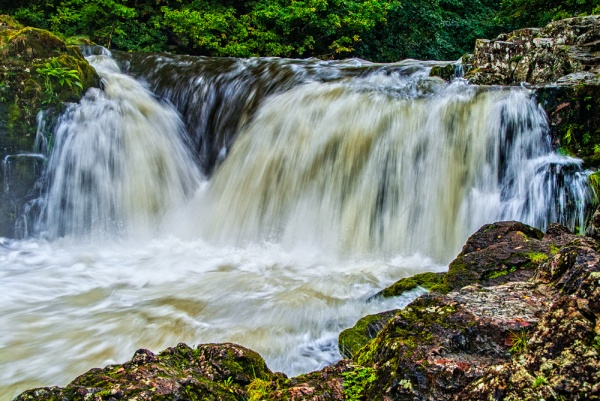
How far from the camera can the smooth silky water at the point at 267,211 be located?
4.43 meters

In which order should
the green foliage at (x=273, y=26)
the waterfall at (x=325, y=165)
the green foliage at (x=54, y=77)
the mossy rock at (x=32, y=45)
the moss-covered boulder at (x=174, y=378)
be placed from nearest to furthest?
the moss-covered boulder at (x=174, y=378) → the waterfall at (x=325, y=165) → the mossy rock at (x=32, y=45) → the green foliage at (x=54, y=77) → the green foliage at (x=273, y=26)

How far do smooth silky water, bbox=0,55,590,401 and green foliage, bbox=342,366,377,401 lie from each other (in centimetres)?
155

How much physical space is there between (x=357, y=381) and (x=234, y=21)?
13690mm

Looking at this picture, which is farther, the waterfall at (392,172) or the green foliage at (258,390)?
the waterfall at (392,172)

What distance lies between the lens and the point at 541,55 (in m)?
7.58

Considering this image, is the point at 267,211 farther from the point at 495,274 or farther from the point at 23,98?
the point at 495,274

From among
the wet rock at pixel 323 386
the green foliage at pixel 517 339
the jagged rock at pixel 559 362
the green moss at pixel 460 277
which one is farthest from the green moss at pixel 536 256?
the wet rock at pixel 323 386

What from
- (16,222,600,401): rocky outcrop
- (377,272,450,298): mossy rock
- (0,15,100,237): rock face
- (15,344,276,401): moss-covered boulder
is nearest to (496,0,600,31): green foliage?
(377,272,450,298): mossy rock

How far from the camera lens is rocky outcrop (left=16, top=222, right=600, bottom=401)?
1517 mm

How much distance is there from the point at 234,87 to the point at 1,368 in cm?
710

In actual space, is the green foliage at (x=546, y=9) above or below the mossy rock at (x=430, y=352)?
above

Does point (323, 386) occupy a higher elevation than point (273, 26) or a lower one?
lower

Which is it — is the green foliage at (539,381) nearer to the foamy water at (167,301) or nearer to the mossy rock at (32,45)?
the foamy water at (167,301)

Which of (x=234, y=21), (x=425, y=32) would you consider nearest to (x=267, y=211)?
(x=234, y=21)
